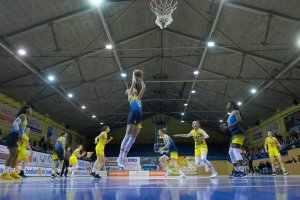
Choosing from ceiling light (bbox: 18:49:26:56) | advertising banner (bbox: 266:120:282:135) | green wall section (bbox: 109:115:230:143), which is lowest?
advertising banner (bbox: 266:120:282:135)

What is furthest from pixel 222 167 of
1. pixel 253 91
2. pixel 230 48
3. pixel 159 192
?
pixel 159 192

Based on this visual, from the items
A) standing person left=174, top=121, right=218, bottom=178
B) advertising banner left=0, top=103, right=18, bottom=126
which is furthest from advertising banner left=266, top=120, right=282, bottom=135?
advertising banner left=0, top=103, right=18, bottom=126

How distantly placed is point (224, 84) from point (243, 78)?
3.47 meters

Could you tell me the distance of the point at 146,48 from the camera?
15273 millimetres

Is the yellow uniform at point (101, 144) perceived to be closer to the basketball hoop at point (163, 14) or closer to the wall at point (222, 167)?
the basketball hoop at point (163, 14)

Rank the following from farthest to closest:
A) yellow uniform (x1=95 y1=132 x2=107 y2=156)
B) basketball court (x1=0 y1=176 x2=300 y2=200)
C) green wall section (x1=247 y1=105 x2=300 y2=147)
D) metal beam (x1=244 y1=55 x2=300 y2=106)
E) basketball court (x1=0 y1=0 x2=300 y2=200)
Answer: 1. green wall section (x1=247 y1=105 x2=300 y2=147)
2. metal beam (x1=244 y1=55 x2=300 y2=106)
3. yellow uniform (x1=95 y1=132 x2=107 y2=156)
4. basketball court (x1=0 y1=0 x2=300 y2=200)
5. basketball court (x1=0 y1=176 x2=300 y2=200)

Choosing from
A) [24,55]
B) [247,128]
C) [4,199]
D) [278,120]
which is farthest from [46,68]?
[247,128]

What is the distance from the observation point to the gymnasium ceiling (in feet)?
38.1

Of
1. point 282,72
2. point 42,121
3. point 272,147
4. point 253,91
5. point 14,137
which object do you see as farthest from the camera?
point 42,121

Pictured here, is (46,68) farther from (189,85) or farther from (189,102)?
(189,102)

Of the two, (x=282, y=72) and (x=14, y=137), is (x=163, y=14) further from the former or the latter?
(x=282, y=72)

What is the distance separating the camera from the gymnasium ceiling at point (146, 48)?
458 inches

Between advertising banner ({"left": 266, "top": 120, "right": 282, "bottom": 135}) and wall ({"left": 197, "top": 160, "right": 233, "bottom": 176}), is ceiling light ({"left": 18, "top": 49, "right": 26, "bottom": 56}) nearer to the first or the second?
advertising banner ({"left": 266, "top": 120, "right": 282, "bottom": 135})

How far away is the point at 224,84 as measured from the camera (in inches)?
808
